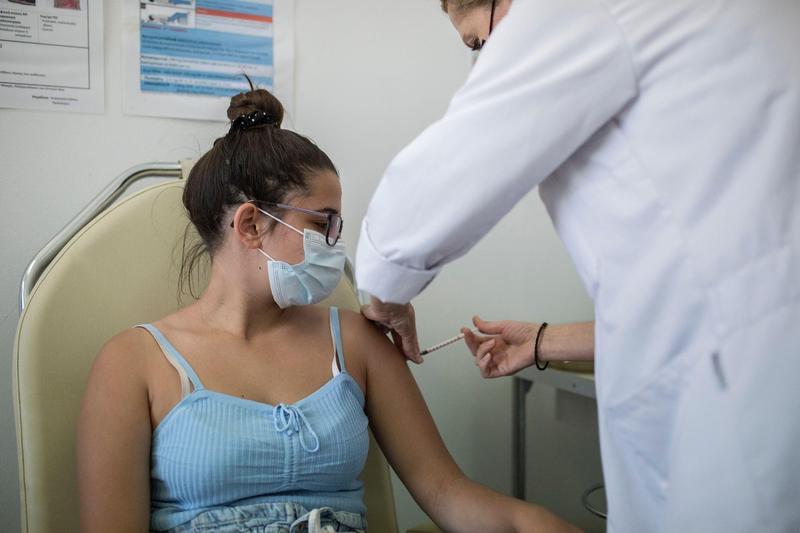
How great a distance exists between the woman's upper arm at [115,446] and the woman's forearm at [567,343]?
68cm

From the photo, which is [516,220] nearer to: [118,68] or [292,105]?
[292,105]

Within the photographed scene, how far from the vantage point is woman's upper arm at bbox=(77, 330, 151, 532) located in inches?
45.5

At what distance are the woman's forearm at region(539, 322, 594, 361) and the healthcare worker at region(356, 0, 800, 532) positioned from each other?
1.31ft

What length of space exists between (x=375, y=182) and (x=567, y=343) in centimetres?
89

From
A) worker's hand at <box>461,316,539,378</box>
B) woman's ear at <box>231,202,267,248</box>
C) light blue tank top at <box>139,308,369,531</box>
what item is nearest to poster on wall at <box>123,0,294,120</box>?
woman's ear at <box>231,202,267,248</box>

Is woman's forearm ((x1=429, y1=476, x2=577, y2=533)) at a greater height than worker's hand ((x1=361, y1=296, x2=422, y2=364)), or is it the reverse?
worker's hand ((x1=361, y1=296, x2=422, y2=364))

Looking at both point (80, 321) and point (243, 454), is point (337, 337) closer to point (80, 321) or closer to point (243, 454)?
point (243, 454)

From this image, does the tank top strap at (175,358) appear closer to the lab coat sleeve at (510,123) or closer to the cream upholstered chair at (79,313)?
the cream upholstered chair at (79,313)

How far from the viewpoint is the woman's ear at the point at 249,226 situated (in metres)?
1.38

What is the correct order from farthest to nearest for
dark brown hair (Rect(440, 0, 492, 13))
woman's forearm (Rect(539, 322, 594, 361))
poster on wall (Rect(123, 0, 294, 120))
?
1. poster on wall (Rect(123, 0, 294, 120))
2. woman's forearm (Rect(539, 322, 594, 361))
3. dark brown hair (Rect(440, 0, 492, 13))

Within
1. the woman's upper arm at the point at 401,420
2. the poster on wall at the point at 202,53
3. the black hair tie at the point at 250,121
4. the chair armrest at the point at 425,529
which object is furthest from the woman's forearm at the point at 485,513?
the poster on wall at the point at 202,53

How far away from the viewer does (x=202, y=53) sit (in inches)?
73.6

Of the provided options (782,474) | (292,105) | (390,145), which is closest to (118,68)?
(292,105)

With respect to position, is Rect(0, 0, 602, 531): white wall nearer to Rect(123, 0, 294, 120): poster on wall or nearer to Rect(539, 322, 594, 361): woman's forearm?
Rect(123, 0, 294, 120): poster on wall
